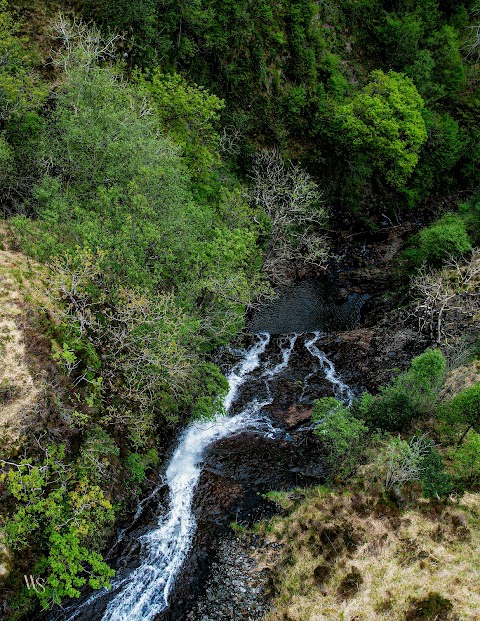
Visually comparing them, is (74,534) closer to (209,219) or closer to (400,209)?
(209,219)

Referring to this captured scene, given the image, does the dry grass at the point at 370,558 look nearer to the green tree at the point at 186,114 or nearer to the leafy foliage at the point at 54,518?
the leafy foliage at the point at 54,518

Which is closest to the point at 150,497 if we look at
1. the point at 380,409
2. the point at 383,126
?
the point at 380,409

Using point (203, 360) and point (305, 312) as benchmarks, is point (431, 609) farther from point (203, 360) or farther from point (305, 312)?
point (305, 312)

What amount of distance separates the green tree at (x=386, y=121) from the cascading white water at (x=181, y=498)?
1726 cm

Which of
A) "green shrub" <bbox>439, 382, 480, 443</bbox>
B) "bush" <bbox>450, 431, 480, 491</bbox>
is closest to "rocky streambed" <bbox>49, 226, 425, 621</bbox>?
"bush" <bbox>450, 431, 480, 491</bbox>

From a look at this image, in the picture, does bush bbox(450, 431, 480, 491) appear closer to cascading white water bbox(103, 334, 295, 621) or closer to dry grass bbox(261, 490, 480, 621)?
dry grass bbox(261, 490, 480, 621)

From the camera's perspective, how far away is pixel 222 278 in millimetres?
20188

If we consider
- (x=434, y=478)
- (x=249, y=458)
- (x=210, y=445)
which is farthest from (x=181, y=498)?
(x=434, y=478)

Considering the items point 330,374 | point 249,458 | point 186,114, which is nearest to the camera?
point 249,458

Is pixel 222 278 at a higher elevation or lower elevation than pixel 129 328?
lower

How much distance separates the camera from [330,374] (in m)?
26.7

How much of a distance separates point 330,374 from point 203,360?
949 cm

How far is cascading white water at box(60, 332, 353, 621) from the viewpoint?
15.1 metres

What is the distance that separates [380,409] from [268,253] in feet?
49.8
